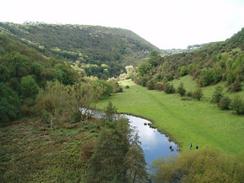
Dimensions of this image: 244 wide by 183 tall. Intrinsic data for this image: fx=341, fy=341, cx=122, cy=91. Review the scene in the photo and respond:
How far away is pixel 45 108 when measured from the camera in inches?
3903

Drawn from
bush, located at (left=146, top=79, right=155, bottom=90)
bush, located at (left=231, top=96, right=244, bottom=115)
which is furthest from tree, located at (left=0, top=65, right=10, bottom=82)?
bush, located at (left=146, top=79, right=155, bottom=90)

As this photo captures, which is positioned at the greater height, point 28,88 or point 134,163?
point 28,88

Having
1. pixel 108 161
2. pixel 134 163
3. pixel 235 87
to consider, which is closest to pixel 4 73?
pixel 108 161

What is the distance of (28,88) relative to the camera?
363 feet

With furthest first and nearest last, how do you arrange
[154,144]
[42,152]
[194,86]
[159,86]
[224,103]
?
[159,86], [194,86], [224,103], [154,144], [42,152]

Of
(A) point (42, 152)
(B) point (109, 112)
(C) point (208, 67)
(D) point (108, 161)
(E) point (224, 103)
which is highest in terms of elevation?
(C) point (208, 67)

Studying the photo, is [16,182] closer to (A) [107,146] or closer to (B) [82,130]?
(A) [107,146]

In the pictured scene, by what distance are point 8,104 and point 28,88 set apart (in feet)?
52.8

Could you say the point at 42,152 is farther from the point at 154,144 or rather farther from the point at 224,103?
the point at 224,103

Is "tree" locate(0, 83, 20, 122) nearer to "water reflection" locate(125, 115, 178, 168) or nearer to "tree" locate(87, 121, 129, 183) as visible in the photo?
"water reflection" locate(125, 115, 178, 168)

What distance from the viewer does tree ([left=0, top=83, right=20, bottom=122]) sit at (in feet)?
304

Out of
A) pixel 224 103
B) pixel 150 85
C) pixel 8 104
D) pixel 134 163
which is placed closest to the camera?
pixel 134 163

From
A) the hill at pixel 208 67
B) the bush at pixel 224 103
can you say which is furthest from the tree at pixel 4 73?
the hill at pixel 208 67

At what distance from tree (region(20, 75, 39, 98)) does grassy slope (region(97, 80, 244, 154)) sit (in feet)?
86.8
